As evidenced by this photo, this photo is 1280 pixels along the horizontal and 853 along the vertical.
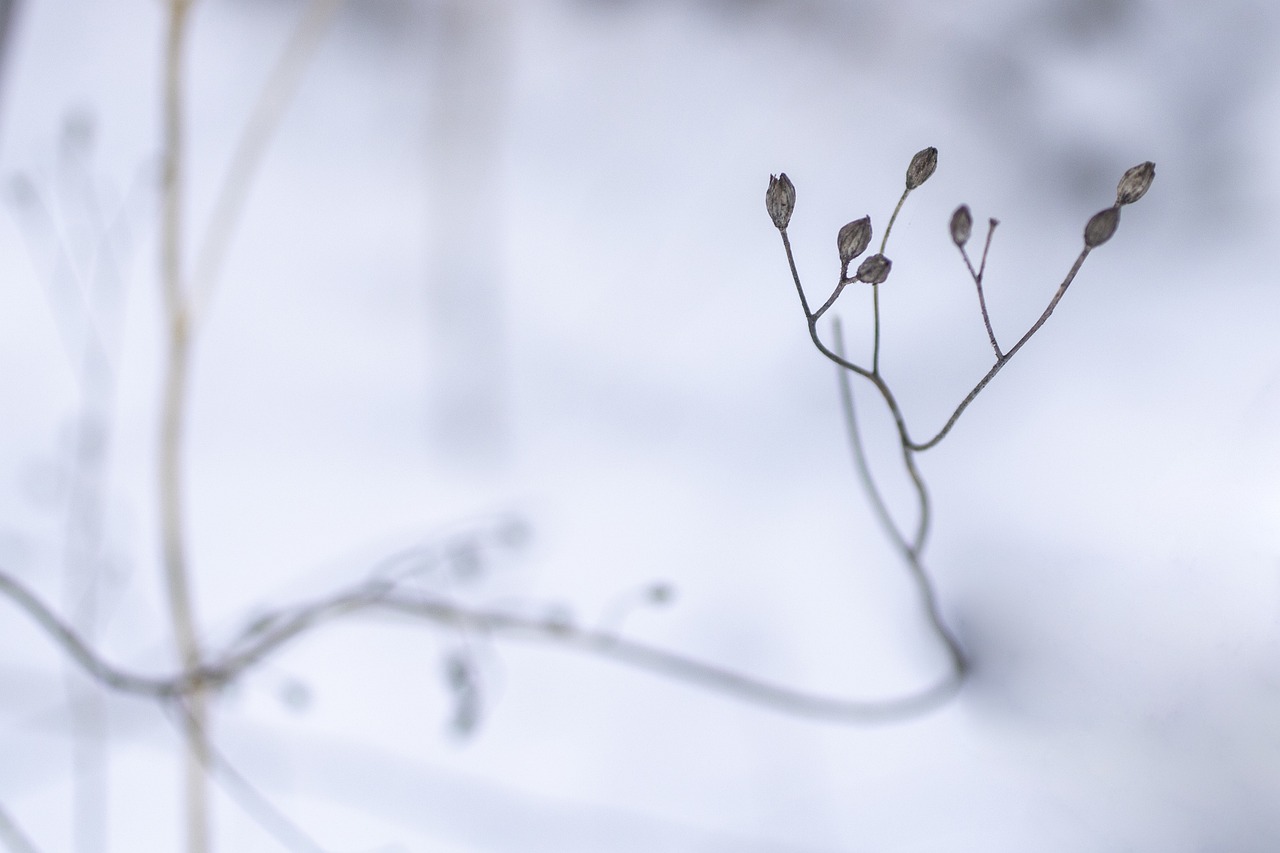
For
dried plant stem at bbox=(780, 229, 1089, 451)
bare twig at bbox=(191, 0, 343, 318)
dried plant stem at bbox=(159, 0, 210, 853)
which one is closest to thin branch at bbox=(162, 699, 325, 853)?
dried plant stem at bbox=(159, 0, 210, 853)

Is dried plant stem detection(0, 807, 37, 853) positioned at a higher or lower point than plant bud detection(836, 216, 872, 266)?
lower

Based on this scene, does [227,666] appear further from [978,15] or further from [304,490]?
[978,15]

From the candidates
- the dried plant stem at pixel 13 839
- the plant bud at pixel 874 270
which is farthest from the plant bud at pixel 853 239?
the dried plant stem at pixel 13 839

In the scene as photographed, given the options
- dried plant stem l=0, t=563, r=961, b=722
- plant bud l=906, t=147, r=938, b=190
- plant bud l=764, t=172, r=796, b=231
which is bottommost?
dried plant stem l=0, t=563, r=961, b=722

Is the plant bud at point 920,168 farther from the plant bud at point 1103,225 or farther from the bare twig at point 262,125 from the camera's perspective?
the bare twig at point 262,125

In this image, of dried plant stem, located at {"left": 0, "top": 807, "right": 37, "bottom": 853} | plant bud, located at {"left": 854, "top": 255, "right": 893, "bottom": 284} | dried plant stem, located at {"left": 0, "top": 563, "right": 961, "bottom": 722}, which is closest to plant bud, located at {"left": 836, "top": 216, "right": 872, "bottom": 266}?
plant bud, located at {"left": 854, "top": 255, "right": 893, "bottom": 284}

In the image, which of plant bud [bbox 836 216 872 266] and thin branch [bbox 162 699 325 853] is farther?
thin branch [bbox 162 699 325 853]

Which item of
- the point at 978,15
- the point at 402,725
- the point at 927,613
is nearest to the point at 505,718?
the point at 402,725

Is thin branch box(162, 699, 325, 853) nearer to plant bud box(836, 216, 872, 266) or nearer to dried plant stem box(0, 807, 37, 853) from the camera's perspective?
dried plant stem box(0, 807, 37, 853)
